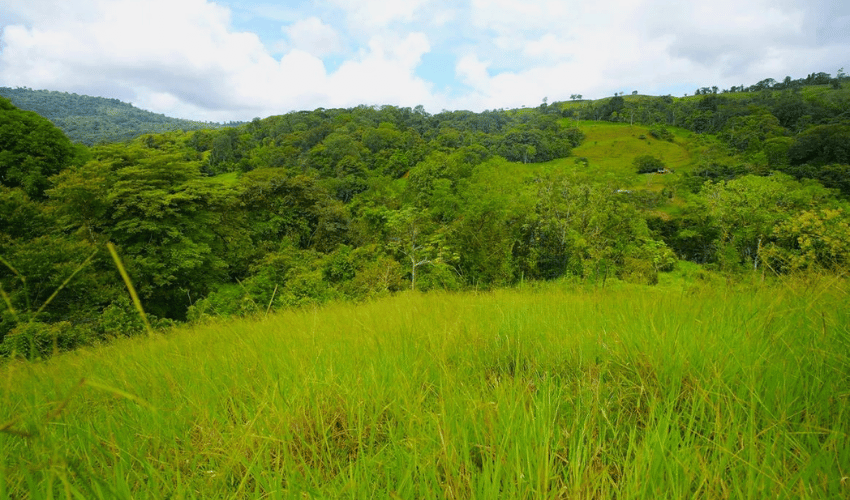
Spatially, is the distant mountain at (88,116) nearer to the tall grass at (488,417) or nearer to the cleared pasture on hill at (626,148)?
the cleared pasture on hill at (626,148)

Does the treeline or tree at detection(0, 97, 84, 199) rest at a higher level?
the treeline

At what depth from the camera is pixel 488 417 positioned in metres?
1.32

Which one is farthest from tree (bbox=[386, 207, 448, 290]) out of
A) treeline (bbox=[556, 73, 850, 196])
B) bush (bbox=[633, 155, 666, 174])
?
bush (bbox=[633, 155, 666, 174])

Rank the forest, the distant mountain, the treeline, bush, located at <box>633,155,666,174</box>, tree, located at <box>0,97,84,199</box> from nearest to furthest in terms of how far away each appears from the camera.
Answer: the forest
tree, located at <box>0,97,84,199</box>
the treeline
bush, located at <box>633,155,666,174</box>
the distant mountain

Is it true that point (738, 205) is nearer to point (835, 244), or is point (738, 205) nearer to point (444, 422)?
point (835, 244)

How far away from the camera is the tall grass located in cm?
108

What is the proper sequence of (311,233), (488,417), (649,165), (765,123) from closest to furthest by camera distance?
1. (488,417)
2. (311,233)
3. (649,165)
4. (765,123)

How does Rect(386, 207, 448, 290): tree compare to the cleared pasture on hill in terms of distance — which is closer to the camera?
Rect(386, 207, 448, 290): tree

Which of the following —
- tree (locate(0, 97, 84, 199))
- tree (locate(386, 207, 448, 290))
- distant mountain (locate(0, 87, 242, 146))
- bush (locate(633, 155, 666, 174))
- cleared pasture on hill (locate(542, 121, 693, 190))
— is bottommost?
tree (locate(386, 207, 448, 290))

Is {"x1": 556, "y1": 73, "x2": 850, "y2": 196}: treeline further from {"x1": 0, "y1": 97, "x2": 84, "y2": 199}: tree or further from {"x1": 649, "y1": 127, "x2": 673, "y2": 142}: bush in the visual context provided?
{"x1": 0, "y1": 97, "x2": 84, "y2": 199}: tree

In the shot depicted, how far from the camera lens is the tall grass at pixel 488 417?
1.08m

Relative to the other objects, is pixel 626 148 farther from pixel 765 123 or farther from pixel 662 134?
pixel 765 123

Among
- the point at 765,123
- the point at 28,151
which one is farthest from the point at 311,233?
the point at 765,123

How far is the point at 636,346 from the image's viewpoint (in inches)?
73.7
